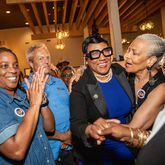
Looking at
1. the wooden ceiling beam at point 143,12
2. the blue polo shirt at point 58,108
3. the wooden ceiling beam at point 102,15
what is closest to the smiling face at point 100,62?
the blue polo shirt at point 58,108

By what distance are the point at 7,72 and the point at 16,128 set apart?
460mm

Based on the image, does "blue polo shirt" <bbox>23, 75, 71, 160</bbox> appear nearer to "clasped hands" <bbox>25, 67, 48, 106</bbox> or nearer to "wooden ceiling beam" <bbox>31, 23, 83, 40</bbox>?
"clasped hands" <bbox>25, 67, 48, 106</bbox>

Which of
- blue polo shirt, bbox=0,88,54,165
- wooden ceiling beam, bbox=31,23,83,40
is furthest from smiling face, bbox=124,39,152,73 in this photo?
wooden ceiling beam, bbox=31,23,83,40

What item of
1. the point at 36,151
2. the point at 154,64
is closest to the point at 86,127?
the point at 36,151

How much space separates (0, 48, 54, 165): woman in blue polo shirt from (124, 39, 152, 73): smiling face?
28.1 inches

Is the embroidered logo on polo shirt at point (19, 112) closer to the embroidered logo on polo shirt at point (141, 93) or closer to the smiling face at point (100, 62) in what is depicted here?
the smiling face at point (100, 62)

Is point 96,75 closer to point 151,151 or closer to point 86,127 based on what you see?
point 86,127

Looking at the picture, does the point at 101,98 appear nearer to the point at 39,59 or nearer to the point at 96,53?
the point at 96,53

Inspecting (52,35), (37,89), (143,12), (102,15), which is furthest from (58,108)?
(52,35)

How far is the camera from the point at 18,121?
1743mm

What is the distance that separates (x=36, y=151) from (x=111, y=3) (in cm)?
512

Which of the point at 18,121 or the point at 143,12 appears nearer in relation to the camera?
the point at 18,121

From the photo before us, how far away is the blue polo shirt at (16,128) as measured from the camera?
1.59 meters

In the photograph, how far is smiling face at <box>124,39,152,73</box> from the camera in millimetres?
2045
